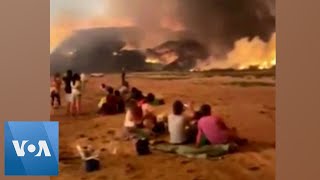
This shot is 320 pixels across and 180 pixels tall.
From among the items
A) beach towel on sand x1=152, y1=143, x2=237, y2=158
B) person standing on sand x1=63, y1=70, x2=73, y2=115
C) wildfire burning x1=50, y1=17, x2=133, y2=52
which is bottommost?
beach towel on sand x1=152, y1=143, x2=237, y2=158

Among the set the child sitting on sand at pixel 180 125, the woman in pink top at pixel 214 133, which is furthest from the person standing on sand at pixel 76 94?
the woman in pink top at pixel 214 133

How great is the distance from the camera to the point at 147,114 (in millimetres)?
1520

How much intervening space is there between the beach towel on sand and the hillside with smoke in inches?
10.2

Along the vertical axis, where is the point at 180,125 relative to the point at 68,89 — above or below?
below

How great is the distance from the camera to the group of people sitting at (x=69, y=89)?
5.01 feet

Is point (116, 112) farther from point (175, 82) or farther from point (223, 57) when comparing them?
point (223, 57)

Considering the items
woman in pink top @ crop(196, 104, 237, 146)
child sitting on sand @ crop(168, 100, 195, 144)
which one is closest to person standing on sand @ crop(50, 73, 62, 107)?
child sitting on sand @ crop(168, 100, 195, 144)

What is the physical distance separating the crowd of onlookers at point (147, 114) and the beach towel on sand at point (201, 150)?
2cm

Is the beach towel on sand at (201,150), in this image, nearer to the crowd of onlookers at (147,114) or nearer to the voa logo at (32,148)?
the crowd of onlookers at (147,114)

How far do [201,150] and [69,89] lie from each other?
1.57ft

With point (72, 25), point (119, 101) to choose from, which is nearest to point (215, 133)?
point (119, 101)

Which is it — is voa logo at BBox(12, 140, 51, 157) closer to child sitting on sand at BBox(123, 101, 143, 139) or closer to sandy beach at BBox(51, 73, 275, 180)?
sandy beach at BBox(51, 73, 275, 180)

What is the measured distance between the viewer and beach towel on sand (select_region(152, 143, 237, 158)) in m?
1.48

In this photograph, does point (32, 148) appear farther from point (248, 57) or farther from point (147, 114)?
point (248, 57)
